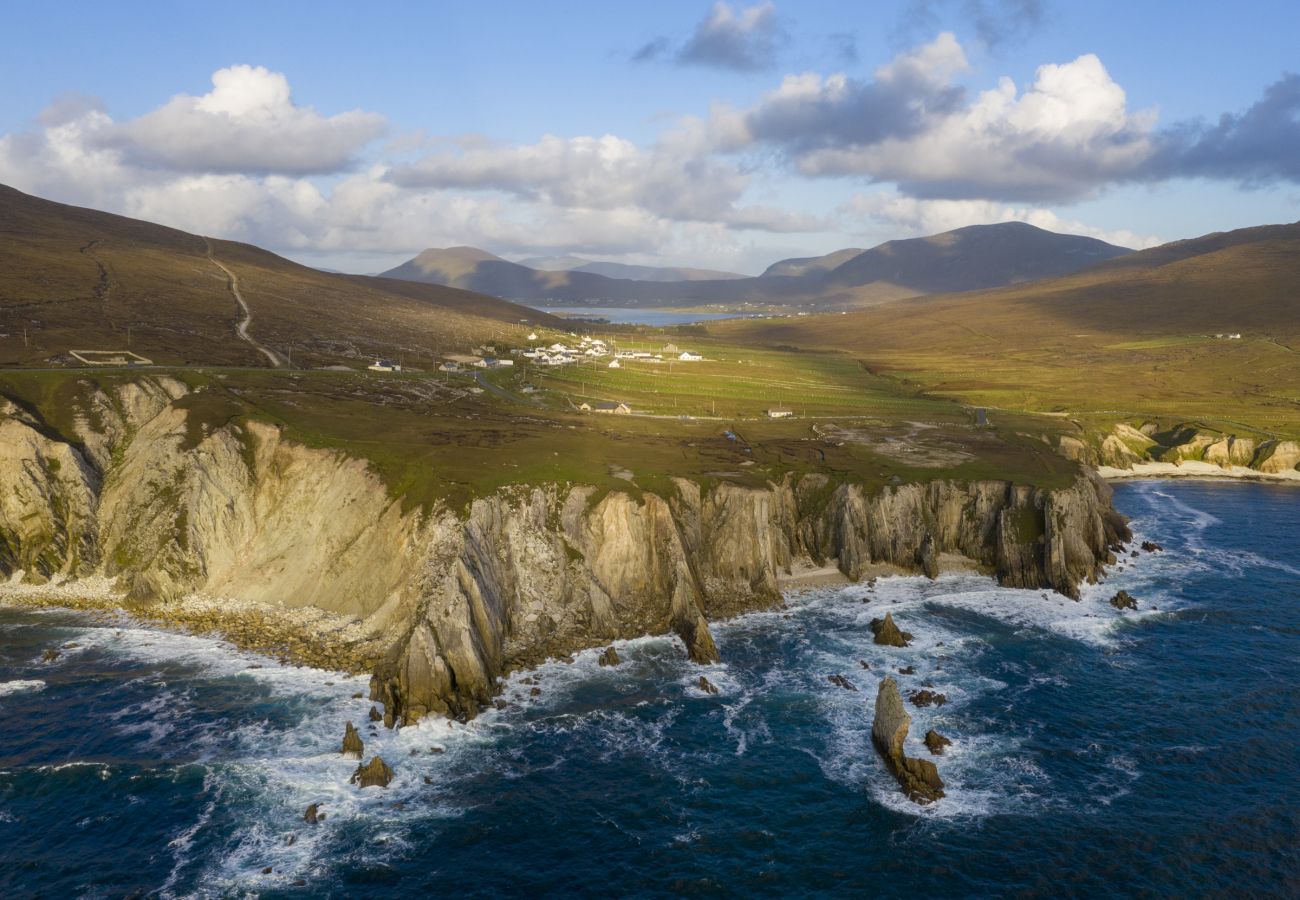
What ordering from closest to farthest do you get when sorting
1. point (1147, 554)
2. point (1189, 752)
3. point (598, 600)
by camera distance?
point (1189, 752) < point (598, 600) < point (1147, 554)

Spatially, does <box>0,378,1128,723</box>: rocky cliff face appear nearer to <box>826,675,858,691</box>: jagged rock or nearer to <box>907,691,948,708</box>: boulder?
<box>826,675,858,691</box>: jagged rock

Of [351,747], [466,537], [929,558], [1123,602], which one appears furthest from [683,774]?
[1123,602]

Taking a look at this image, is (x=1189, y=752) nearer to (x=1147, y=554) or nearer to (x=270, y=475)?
(x=1147, y=554)

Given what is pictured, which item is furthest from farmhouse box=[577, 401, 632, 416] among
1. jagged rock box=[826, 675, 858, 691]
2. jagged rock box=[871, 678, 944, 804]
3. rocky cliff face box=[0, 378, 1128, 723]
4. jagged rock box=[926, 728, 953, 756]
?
jagged rock box=[926, 728, 953, 756]

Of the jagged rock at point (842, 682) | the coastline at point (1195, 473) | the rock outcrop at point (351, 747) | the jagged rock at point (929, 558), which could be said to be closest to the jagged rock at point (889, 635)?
the jagged rock at point (842, 682)

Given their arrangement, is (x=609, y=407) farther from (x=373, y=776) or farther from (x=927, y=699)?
(x=373, y=776)

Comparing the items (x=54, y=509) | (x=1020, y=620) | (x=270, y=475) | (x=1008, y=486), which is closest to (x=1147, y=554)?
(x=1008, y=486)
